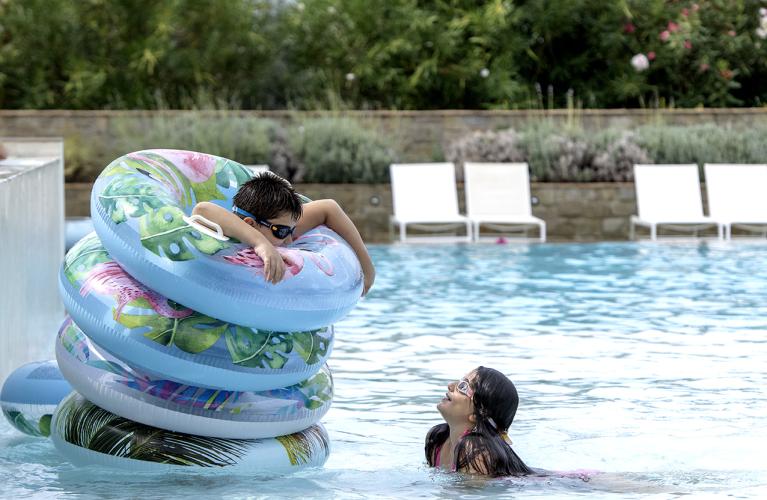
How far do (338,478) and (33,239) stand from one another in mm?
3390

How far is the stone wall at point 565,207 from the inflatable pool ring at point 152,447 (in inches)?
412

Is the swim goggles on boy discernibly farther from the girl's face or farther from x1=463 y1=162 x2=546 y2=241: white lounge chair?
x1=463 y1=162 x2=546 y2=241: white lounge chair

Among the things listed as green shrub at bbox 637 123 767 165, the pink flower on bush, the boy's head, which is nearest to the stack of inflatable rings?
the boy's head

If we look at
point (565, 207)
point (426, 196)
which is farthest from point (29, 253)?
point (565, 207)

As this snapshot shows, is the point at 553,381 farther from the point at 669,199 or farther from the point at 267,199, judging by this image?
the point at 669,199

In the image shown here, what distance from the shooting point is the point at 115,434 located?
561cm

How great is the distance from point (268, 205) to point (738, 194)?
37.2 feet

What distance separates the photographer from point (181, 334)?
17.7 ft

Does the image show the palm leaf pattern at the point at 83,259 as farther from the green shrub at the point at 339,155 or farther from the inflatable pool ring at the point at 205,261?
the green shrub at the point at 339,155

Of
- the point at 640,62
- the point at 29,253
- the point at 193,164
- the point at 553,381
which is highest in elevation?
the point at 640,62

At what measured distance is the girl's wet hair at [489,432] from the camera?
17.8ft

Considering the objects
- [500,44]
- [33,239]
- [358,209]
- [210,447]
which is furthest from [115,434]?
[500,44]

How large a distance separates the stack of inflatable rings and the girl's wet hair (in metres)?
0.67

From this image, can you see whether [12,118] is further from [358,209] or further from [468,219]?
[468,219]
